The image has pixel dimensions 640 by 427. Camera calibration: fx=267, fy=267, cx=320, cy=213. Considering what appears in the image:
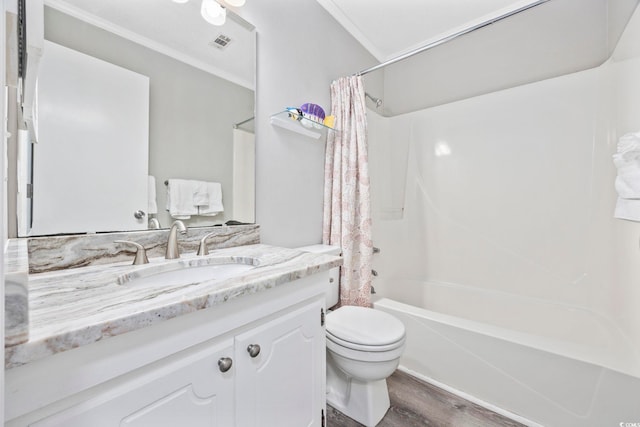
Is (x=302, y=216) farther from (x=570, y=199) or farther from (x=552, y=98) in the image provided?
(x=552, y=98)

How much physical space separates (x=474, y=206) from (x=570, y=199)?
572 millimetres

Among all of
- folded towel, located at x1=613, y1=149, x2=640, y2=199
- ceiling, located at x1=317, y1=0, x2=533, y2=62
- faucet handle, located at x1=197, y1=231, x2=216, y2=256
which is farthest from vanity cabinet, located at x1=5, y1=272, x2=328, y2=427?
ceiling, located at x1=317, y1=0, x2=533, y2=62

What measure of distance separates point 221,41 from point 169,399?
1.45 meters

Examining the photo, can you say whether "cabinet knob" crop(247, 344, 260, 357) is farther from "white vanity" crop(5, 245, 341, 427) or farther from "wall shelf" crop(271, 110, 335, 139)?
"wall shelf" crop(271, 110, 335, 139)

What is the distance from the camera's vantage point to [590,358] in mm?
1145

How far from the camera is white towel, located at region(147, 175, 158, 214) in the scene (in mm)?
1073

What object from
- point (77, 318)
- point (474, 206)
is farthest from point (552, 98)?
point (77, 318)

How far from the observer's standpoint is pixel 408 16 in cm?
200

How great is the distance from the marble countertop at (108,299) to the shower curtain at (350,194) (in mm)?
763

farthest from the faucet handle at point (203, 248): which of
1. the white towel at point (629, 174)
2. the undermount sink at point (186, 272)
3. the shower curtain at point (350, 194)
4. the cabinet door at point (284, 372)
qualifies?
the white towel at point (629, 174)

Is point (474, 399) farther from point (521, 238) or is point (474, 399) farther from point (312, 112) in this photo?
point (312, 112)

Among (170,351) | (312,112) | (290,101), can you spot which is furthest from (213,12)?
(170,351)

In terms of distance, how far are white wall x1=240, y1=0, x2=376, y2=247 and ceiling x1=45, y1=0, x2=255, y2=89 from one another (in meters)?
0.10

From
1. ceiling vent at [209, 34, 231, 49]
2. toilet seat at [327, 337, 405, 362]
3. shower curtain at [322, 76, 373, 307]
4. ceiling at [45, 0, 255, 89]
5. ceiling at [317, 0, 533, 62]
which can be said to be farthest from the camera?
ceiling at [317, 0, 533, 62]
